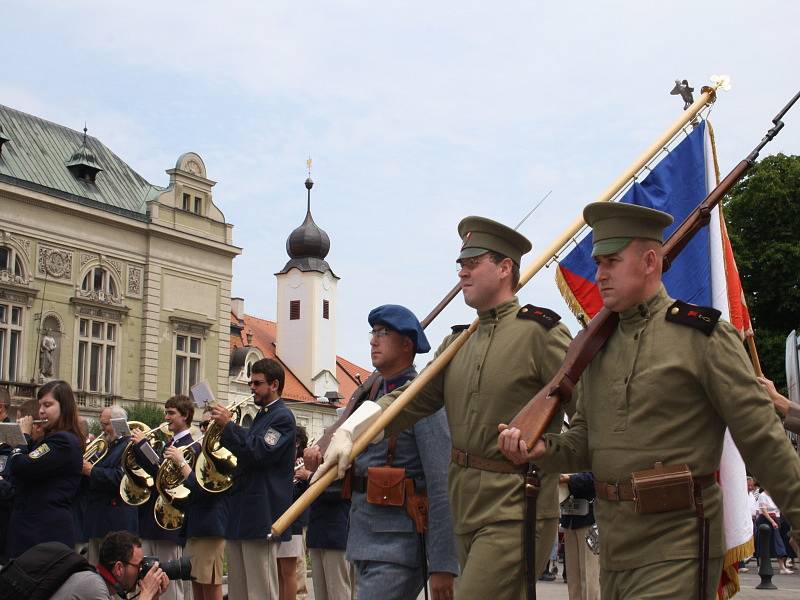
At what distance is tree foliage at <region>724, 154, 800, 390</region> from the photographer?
37594 millimetres

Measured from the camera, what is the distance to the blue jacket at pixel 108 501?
11367 mm

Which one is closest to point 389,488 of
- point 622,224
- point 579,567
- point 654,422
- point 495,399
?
point 495,399

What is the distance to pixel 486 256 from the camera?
598cm

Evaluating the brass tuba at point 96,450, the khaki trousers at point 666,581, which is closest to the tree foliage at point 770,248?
the brass tuba at point 96,450

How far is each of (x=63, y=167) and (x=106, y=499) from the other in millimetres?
37379

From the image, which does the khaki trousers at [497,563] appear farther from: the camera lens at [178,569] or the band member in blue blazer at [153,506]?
the band member in blue blazer at [153,506]

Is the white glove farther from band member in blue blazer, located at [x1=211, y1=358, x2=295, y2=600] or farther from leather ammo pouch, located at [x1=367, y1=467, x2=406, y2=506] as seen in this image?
band member in blue blazer, located at [x1=211, y1=358, x2=295, y2=600]

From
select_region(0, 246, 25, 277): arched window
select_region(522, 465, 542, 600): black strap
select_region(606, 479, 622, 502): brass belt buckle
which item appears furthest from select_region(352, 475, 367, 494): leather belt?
select_region(0, 246, 25, 277): arched window

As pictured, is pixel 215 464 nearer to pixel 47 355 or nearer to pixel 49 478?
pixel 49 478

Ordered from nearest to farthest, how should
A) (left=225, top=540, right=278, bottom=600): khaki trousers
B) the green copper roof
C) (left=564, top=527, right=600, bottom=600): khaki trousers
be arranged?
(left=225, top=540, right=278, bottom=600): khaki trousers, (left=564, top=527, right=600, bottom=600): khaki trousers, the green copper roof

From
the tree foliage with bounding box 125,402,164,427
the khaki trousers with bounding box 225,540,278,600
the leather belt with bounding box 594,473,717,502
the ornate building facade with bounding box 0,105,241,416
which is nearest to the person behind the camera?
the leather belt with bounding box 594,473,717,502

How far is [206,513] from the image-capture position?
10.2m

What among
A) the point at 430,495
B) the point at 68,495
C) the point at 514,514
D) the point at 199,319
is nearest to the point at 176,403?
the point at 68,495

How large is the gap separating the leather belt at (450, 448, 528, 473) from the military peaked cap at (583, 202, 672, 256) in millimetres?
1143
